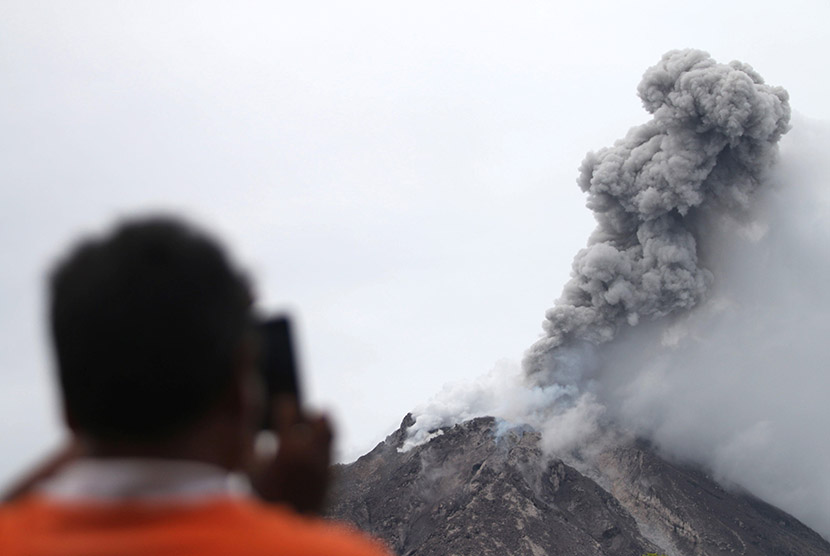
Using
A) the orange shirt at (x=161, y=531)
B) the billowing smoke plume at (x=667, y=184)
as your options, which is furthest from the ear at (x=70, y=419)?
the billowing smoke plume at (x=667, y=184)

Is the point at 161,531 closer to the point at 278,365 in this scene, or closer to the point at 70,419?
the point at 70,419

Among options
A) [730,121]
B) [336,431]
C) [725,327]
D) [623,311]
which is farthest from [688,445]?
[336,431]

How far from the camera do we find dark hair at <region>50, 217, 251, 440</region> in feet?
4.94

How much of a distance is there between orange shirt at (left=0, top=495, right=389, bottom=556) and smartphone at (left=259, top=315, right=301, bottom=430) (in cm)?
34

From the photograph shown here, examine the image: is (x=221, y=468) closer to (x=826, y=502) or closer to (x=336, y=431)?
(x=336, y=431)

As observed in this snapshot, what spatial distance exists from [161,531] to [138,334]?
0.30 meters

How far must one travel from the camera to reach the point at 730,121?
53719 mm

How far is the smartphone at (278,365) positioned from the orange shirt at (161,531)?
34cm

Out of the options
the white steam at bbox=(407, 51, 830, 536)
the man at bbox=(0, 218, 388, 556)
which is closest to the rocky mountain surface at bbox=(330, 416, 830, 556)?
the white steam at bbox=(407, 51, 830, 536)

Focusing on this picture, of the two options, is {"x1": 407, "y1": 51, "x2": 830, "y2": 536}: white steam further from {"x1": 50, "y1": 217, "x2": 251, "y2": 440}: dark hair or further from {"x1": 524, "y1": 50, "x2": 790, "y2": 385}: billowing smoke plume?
{"x1": 50, "y1": 217, "x2": 251, "y2": 440}: dark hair

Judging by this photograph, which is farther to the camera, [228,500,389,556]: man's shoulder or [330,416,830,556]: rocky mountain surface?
[330,416,830,556]: rocky mountain surface

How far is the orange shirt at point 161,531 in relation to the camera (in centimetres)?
137

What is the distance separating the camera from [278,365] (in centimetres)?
183

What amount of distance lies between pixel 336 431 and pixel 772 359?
251 feet
